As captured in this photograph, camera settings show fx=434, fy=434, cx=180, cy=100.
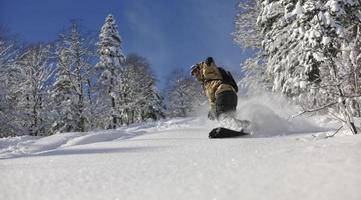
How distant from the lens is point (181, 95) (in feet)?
178

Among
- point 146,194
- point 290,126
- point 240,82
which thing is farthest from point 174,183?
point 240,82

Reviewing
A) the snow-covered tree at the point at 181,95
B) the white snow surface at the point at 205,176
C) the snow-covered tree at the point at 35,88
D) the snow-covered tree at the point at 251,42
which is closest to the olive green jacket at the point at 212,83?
the white snow surface at the point at 205,176

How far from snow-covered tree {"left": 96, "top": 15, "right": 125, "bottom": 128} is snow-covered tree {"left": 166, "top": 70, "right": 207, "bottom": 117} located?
14.6 meters

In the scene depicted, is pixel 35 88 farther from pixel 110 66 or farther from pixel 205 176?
pixel 205 176

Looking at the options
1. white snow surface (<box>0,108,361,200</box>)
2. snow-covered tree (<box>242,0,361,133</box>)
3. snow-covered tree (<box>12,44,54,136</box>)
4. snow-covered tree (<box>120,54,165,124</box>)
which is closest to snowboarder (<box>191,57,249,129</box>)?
snow-covered tree (<box>242,0,361,133</box>)

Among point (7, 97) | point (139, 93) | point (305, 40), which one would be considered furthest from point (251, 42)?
point (139, 93)

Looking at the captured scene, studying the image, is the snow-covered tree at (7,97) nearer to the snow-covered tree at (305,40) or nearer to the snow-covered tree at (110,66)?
the snow-covered tree at (110,66)

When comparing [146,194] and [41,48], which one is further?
[41,48]

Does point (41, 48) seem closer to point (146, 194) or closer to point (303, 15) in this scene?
point (303, 15)

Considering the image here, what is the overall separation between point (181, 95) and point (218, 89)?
46.3 meters

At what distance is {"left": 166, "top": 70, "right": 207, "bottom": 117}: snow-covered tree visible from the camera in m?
52.8

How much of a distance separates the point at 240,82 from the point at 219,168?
2188 cm

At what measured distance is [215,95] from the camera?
7.96 m

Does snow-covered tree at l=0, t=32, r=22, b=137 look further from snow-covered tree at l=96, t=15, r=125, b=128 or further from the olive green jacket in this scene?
the olive green jacket
